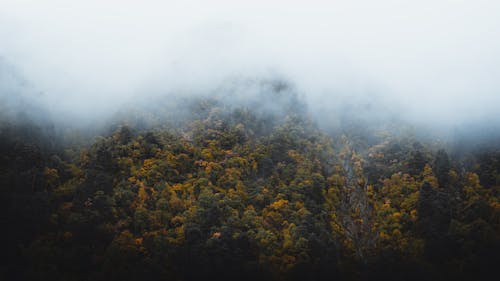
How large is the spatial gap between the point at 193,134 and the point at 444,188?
55.3m

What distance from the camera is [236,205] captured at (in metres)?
92.1

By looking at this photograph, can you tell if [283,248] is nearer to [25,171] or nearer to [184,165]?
[184,165]

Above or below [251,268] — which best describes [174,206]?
Result: above

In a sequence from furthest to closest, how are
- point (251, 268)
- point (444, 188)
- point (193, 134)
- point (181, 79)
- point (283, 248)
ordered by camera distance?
point (181, 79) → point (193, 134) → point (444, 188) → point (283, 248) → point (251, 268)

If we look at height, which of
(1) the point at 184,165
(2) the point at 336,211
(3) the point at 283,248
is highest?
(1) the point at 184,165

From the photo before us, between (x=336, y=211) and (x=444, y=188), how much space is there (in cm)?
2120

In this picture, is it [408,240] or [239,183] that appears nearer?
[408,240]

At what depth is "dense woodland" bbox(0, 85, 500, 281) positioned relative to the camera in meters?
77.2

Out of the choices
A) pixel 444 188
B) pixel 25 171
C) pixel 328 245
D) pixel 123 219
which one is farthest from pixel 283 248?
pixel 25 171

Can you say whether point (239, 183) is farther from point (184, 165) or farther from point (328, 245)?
point (328, 245)

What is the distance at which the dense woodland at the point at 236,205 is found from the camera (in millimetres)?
77250

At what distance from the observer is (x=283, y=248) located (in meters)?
83.9

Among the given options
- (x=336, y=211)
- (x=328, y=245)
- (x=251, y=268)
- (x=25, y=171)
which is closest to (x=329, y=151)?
(x=336, y=211)

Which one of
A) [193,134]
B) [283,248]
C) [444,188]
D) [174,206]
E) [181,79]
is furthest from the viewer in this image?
[181,79]
